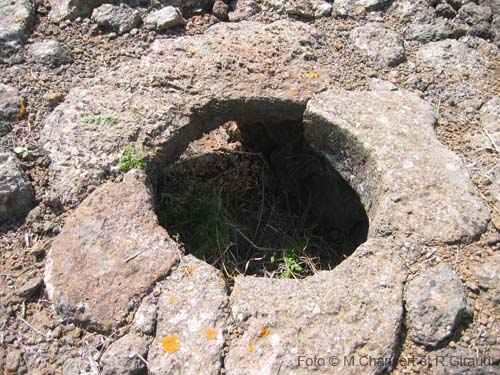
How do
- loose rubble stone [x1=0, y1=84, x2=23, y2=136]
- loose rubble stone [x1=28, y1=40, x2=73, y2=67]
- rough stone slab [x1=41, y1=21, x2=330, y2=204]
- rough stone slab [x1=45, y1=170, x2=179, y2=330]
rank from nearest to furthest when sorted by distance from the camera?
1. rough stone slab [x1=45, y1=170, x2=179, y2=330]
2. rough stone slab [x1=41, y1=21, x2=330, y2=204]
3. loose rubble stone [x1=0, y1=84, x2=23, y2=136]
4. loose rubble stone [x1=28, y1=40, x2=73, y2=67]

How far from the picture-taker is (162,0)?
3283mm

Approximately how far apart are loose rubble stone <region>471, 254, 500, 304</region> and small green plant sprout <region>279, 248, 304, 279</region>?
1.07 metres

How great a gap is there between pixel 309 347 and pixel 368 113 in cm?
122

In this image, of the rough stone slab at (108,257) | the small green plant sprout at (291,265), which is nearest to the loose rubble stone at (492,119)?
the small green plant sprout at (291,265)

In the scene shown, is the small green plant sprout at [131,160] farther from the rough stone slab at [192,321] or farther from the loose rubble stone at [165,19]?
the loose rubble stone at [165,19]

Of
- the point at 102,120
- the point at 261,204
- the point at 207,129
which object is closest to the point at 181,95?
the point at 207,129

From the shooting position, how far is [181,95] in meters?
2.82

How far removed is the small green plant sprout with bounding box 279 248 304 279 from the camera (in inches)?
124

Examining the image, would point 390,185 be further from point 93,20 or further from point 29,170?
point 93,20

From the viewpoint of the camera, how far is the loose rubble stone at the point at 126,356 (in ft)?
6.88

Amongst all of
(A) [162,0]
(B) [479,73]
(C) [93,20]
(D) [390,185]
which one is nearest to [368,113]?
(D) [390,185]

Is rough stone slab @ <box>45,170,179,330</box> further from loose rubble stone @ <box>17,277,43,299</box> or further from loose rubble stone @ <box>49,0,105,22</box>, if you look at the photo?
loose rubble stone @ <box>49,0,105,22</box>

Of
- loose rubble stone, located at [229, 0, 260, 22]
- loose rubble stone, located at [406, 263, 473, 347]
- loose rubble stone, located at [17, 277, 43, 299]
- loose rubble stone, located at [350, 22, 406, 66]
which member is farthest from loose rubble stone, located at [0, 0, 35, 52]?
loose rubble stone, located at [406, 263, 473, 347]

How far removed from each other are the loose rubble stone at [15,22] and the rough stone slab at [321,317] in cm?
183
